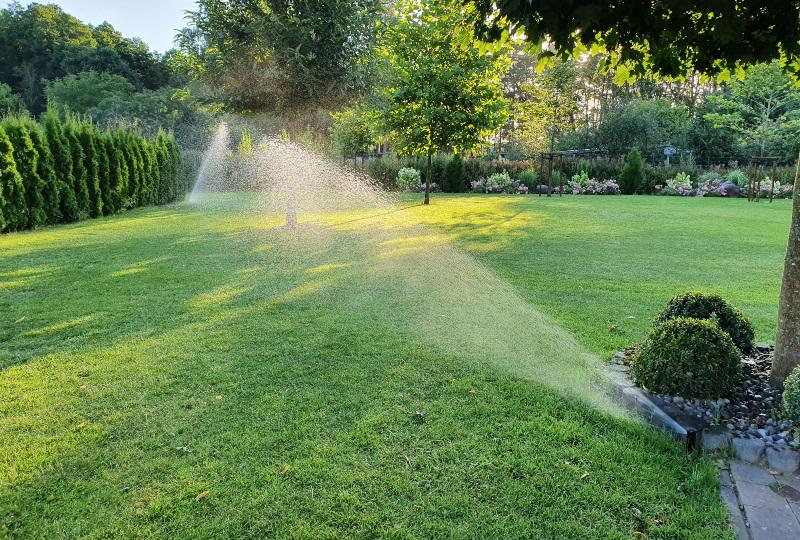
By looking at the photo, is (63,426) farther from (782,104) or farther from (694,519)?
(782,104)

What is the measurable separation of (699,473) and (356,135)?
25711 millimetres

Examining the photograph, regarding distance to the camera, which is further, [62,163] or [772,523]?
[62,163]

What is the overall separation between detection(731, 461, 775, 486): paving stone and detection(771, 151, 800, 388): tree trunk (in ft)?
2.61

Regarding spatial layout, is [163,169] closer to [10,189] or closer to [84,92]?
[10,189]

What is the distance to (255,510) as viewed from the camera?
6.53ft

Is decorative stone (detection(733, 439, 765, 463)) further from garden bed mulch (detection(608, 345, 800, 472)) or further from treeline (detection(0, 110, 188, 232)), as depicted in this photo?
treeline (detection(0, 110, 188, 232))

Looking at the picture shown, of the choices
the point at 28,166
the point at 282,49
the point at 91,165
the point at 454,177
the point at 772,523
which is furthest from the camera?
the point at 454,177

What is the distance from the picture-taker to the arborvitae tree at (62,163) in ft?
36.8

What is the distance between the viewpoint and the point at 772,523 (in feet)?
6.43

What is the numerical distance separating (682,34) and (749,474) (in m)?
2.19

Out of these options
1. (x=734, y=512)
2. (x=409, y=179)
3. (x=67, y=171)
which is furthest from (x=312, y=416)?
(x=409, y=179)

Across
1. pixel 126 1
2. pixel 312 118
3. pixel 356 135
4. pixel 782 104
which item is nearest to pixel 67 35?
pixel 356 135

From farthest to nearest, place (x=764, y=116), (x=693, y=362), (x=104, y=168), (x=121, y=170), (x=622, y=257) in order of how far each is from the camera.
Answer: (x=764, y=116) < (x=121, y=170) < (x=104, y=168) < (x=622, y=257) < (x=693, y=362)

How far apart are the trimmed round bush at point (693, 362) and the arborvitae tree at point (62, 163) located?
1264 cm
